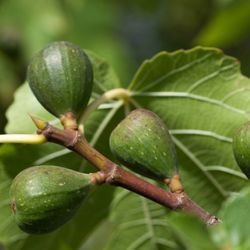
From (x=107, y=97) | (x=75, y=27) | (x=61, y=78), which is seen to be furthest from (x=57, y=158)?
(x=75, y=27)

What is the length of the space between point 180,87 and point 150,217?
361mm

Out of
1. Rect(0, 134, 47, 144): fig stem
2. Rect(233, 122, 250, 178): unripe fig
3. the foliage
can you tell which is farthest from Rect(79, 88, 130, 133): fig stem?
Rect(233, 122, 250, 178): unripe fig

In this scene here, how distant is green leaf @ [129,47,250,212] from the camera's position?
5.94ft

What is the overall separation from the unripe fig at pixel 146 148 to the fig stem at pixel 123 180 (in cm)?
5

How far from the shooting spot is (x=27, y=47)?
428 cm

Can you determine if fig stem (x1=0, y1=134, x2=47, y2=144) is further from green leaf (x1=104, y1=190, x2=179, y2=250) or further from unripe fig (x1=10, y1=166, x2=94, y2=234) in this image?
green leaf (x1=104, y1=190, x2=179, y2=250)

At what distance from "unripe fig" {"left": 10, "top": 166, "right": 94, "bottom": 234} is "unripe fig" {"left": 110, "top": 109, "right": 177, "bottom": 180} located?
0.32 ft

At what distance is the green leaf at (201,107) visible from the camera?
1.81 m

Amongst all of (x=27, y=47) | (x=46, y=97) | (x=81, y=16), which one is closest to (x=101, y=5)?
(x=81, y=16)

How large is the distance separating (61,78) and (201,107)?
431mm

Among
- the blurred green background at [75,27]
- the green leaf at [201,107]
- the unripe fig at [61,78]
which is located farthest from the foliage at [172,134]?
the blurred green background at [75,27]

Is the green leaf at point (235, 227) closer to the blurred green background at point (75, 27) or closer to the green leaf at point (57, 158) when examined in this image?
the green leaf at point (57, 158)

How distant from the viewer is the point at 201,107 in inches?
72.5

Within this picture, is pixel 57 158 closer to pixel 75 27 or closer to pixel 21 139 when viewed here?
pixel 21 139
